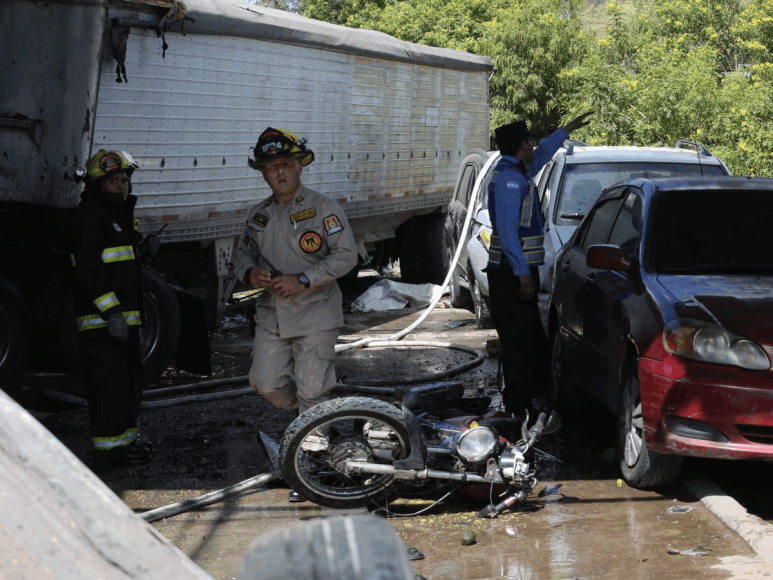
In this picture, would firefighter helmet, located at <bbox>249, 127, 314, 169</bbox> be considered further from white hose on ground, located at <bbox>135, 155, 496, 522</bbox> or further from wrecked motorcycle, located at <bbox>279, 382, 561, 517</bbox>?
white hose on ground, located at <bbox>135, 155, 496, 522</bbox>

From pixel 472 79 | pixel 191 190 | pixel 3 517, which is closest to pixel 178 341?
pixel 191 190

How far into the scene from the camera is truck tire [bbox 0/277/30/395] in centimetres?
766

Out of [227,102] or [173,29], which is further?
[227,102]

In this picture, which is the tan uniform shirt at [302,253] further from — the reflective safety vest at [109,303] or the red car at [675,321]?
the red car at [675,321]

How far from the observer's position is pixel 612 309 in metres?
5.99

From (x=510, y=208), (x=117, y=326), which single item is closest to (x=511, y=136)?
(x=510, y=208)

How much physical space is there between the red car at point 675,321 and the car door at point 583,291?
1cm

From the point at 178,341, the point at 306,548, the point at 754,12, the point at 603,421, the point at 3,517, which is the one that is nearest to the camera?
the point at 306,548

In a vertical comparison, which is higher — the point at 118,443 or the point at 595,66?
the point at 595,66

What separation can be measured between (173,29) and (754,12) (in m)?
27.0

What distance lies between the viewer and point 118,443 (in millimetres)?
6410

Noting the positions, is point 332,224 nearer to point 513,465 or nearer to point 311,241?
point 311,241

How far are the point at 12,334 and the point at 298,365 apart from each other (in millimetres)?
2996

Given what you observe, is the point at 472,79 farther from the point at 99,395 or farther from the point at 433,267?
the point at 99,395
